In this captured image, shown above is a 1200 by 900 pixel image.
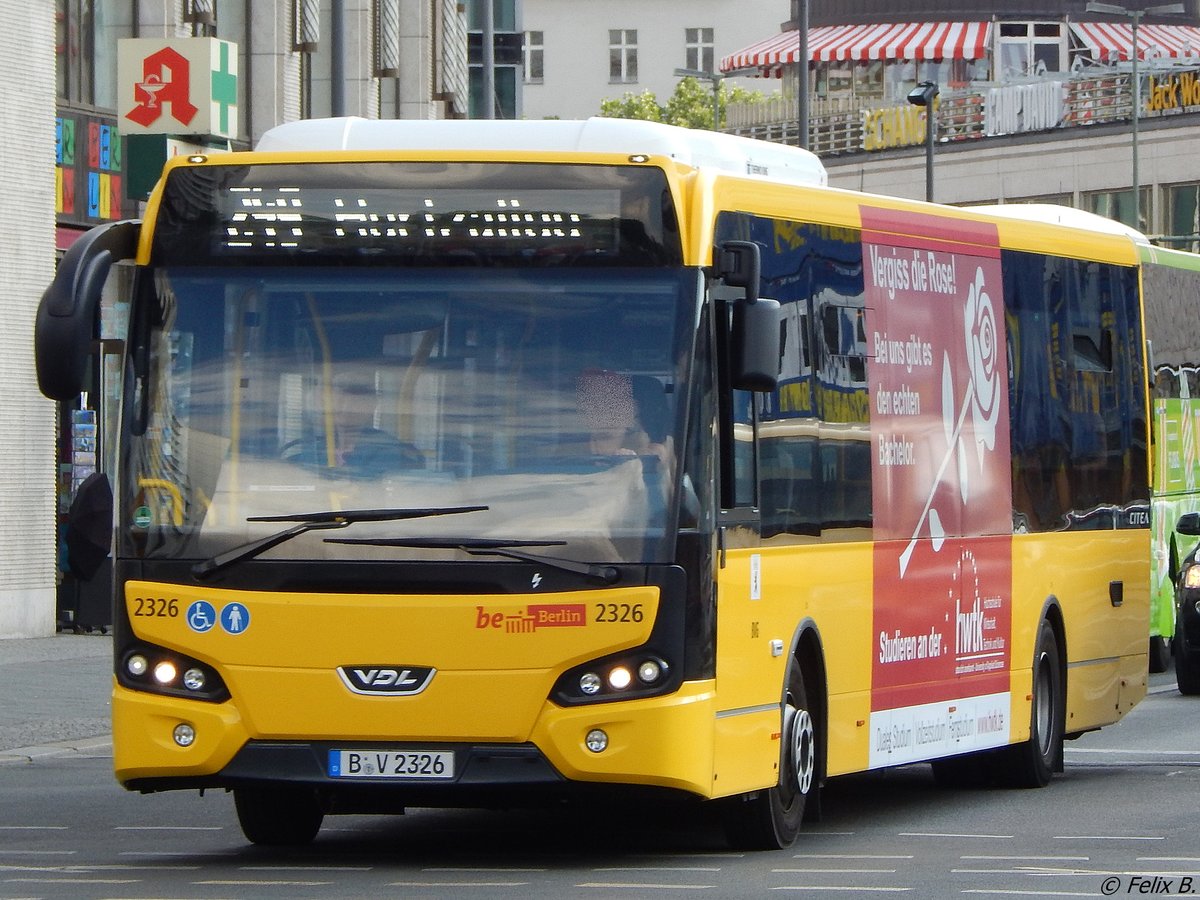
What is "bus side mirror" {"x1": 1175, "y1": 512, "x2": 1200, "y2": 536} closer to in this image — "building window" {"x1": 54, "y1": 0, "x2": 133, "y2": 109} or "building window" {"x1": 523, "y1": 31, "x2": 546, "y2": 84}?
"building window" {"x1": 54, "y1": 0, "x2": 133, "y2": 109}

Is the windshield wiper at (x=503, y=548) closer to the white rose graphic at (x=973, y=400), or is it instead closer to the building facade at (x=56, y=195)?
the white rose graphic at (x=973, y=400)

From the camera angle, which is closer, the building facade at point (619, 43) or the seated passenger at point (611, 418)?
the seated passenger at point (611, 418)

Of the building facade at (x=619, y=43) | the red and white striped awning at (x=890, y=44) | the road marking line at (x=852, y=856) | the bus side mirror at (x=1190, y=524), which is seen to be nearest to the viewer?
the road marking line at (x=852, y=856)

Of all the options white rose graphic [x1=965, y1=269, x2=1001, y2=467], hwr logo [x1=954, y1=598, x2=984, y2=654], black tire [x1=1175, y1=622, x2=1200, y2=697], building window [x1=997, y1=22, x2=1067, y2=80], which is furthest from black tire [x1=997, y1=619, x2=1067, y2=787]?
Answer: building window [x1=997, y1=22, x2=1067, y2=80]

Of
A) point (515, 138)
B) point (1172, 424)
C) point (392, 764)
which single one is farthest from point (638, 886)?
point (1172, 424)

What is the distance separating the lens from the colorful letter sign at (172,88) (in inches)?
1144

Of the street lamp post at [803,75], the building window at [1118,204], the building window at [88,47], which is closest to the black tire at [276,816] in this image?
the building window at [88,47]

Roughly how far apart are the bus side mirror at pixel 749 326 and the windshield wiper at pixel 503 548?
3.06 ft

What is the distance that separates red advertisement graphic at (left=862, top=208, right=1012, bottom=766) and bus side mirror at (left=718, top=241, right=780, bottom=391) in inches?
80.5

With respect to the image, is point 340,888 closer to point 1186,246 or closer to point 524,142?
point 524,142

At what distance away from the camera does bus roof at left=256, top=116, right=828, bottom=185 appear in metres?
11.7

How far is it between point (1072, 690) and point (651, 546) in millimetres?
5823

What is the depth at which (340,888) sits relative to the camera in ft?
35.3

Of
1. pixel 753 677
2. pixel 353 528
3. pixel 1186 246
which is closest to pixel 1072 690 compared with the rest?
pixel 753 677
